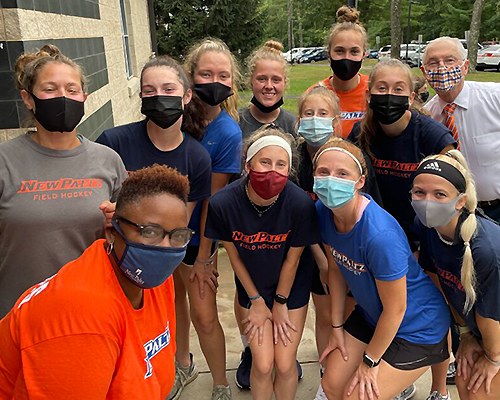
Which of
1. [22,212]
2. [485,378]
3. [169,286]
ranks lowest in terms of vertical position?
[485,378]

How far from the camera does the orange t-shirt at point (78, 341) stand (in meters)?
1.48

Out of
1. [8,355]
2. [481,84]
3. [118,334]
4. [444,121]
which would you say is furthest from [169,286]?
[481,84]

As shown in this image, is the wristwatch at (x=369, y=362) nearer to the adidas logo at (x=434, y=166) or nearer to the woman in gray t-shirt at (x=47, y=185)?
the adidas logo at (x=434, y=166)

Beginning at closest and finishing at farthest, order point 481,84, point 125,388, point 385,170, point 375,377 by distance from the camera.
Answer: point 125,388
point 375,377
point 385,170
point 481,84

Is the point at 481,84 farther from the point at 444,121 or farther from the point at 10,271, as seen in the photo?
the point at 10,271

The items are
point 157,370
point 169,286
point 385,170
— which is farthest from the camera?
point 385,170

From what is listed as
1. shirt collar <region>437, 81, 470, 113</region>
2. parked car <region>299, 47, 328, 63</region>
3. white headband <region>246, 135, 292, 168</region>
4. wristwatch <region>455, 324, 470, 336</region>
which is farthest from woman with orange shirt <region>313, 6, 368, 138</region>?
parked car <region>299, 47, 328, 63</region>

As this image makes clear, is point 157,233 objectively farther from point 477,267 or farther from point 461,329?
point 461,329

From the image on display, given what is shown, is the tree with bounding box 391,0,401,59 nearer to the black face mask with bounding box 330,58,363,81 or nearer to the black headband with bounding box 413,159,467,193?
the black face mask with bounding box 330,58,363,81

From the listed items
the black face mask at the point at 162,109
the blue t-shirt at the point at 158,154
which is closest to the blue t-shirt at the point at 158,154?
the blue t-shirt at the point at 158,154

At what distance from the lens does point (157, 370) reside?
1.93 metres

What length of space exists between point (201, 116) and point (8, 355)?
2091 millimetres

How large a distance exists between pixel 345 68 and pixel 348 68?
2 cm

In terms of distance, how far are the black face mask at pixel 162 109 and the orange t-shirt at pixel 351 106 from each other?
1.37 meters
